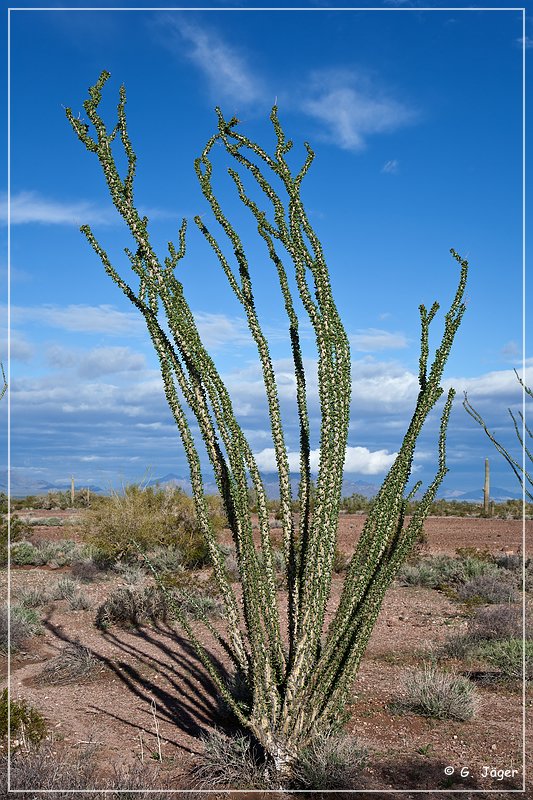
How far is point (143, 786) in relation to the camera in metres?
4.91

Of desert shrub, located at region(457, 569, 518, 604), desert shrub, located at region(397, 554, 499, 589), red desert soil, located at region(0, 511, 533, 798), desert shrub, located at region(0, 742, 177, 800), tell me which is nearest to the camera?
desert shrub, located at region(0, 742, 177, 800)

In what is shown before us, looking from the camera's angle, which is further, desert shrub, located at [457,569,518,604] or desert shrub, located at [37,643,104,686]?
desert shrub, located at [457,569,518,604]

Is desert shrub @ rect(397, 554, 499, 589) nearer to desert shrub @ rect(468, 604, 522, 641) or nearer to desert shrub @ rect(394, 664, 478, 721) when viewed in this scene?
desert shrub @ rect(468, 604, 522, 641)

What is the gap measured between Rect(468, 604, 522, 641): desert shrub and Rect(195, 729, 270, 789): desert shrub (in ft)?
16.2

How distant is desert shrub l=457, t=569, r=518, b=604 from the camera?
40.8 feet

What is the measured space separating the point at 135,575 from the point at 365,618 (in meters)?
8.96

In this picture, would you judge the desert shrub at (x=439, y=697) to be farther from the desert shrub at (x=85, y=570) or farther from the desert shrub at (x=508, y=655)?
the desert shrub at (x=85, y=570)

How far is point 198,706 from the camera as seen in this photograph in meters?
7.62

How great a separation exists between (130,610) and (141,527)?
5.73 meters

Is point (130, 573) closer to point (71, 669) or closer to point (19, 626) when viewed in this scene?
point (19, 626)

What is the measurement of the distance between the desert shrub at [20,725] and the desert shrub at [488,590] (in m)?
8.09

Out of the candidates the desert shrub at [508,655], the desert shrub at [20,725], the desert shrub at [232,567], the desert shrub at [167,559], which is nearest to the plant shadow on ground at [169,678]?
the desert shrub at [20,725]

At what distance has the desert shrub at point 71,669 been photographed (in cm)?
860

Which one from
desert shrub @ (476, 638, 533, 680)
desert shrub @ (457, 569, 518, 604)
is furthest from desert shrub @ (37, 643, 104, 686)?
desert shrub @ (457, 569, 518, 604)
